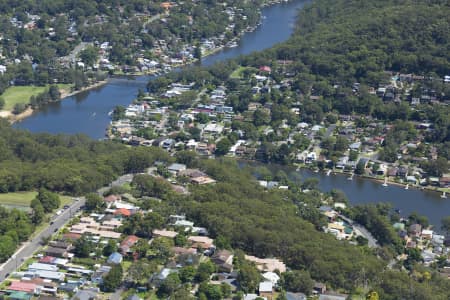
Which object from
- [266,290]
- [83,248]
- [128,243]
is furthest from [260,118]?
[266,290]

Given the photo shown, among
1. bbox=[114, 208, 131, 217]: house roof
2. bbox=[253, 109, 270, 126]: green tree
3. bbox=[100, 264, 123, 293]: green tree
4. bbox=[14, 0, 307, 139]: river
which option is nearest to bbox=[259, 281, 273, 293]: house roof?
bbox=[100, 264, 123, 293]: green tree

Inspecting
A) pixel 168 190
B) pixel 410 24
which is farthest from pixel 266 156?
pixel 410 24

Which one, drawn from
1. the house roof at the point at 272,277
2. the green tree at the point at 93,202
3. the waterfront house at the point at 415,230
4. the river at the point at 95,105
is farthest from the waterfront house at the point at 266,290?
the river at the point at 95,105

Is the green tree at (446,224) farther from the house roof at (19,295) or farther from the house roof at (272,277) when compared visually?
the house roof at (19,295)

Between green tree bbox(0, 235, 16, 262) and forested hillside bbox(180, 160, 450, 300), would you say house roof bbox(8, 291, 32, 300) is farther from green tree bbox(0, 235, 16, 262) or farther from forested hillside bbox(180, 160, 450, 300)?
forested hillside bbox(180, 160, 450, 300)

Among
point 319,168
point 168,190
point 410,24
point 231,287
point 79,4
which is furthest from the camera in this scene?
point 79,4

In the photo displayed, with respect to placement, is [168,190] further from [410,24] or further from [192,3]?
[192,3]

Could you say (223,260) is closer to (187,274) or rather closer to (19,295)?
(187,274)
